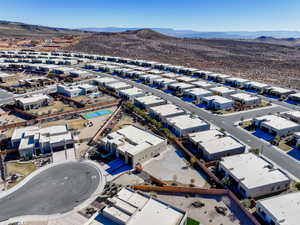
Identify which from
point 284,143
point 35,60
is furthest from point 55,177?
point 35,60

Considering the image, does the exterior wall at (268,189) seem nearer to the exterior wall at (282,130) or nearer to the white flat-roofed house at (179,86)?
the exterior wall at (282,130)

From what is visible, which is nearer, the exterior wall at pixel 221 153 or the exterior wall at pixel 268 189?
the exterior wall at pixel 268 189

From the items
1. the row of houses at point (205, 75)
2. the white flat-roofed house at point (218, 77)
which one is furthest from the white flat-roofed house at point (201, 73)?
the white flat-roofed house at point (218, 77)

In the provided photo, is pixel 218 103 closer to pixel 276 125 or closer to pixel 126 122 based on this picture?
pixel 276 125

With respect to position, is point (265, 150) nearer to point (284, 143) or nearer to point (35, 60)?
point (284, 143)

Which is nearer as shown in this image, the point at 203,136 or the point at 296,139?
the point at 203,136

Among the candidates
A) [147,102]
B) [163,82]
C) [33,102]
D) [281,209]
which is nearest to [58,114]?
[33,102]

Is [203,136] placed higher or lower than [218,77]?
lower
